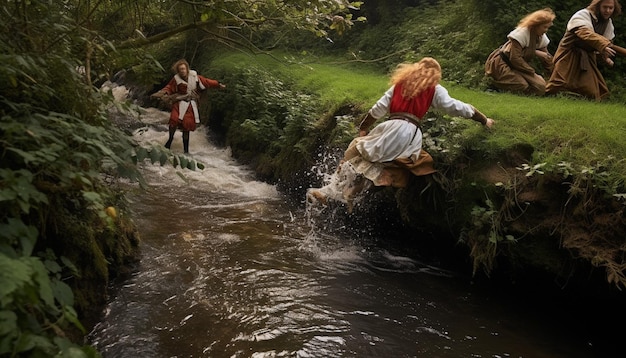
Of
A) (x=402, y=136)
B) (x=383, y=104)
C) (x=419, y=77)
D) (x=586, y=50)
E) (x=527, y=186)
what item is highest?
(x=586, y=50)

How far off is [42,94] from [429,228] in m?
4.37

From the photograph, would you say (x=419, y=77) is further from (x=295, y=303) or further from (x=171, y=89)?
(x=171, y=89)

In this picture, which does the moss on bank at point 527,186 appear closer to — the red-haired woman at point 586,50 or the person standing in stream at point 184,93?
the red-haired woman at point 586,50

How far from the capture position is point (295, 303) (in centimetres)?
460

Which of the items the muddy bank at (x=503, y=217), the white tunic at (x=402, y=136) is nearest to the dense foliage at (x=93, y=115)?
the white tunic at (x=402, y=136)

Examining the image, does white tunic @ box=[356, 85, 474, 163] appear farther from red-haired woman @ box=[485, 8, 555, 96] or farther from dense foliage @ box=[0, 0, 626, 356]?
red-haired woman @ box=[485, 8, 555, 96]

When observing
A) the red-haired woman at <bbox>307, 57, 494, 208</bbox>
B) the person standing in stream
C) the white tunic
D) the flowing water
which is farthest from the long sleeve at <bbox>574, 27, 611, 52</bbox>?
the person standing in stream

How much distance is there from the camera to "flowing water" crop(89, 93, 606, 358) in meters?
3.91

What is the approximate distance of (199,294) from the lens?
Answer: 4598mm

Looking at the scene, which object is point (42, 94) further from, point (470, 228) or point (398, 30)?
point (398, 30)

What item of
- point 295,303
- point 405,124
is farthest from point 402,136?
point 295,303

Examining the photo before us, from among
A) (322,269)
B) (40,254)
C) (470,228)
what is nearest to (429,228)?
(470,228)

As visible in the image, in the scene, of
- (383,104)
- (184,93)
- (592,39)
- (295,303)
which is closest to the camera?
(295,303)

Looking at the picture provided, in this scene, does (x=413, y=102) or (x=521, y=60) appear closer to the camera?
(x=413, y=102)
